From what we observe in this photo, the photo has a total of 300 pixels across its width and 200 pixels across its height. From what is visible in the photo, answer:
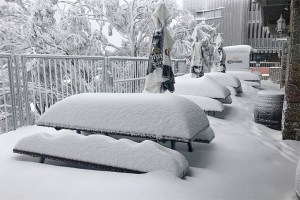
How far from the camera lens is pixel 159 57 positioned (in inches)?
190

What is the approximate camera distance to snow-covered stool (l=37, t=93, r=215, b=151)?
11.4 ft

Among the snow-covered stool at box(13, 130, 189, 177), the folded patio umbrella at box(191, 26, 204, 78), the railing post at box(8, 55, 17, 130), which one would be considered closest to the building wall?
the folded patio umbrella at box(191, 26, 204, 78)

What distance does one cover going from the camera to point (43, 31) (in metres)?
13.0

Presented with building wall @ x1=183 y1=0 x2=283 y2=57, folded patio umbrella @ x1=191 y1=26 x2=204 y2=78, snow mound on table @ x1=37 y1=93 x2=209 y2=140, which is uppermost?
building wall @ x1=183 y1=0 x2=283 y2=57

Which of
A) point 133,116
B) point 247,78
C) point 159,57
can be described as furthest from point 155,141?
point 247,78

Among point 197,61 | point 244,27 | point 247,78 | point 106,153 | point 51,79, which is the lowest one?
point 106,153

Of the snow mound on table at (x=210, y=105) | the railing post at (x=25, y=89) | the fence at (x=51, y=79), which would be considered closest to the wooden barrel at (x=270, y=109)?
the snow mound on table at (x=210, y=105)

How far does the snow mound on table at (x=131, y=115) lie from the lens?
3.50 metres

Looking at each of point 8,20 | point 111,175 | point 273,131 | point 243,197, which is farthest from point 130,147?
point 8,20

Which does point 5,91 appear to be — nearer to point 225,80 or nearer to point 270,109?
point 225,80

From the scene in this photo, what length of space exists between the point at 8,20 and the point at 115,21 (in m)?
7.53

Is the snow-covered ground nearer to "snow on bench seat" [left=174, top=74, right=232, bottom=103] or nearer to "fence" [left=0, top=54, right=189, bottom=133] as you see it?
"fence" [left=0, top=54, right=189, bottom=133]

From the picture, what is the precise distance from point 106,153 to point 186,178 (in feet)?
3.17

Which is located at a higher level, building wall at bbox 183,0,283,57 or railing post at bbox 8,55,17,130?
building wall at bbox 183,0,283,57
